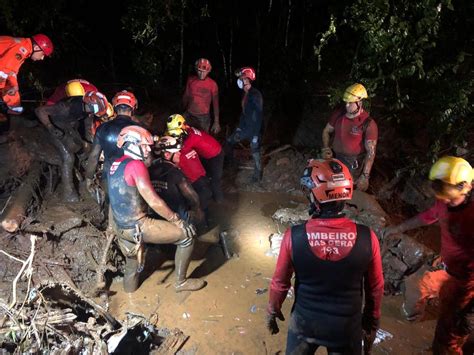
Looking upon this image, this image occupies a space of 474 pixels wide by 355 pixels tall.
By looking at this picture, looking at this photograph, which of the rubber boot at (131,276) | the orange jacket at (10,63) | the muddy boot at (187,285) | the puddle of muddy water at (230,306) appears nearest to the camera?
the puddle of muddy water at (230,306)

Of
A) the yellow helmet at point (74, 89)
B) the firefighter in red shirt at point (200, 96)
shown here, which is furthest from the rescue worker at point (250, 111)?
the yellow helmet at point (74, 89)

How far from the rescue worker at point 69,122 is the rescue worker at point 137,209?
5.60 feet

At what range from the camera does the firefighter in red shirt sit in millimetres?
7826

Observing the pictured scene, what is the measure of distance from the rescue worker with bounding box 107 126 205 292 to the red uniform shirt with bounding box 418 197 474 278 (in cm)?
277

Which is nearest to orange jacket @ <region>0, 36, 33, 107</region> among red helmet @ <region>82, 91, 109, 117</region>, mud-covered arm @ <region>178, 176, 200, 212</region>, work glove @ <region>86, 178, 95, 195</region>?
red helmet @ <region>82, 91, 109, 117</region>

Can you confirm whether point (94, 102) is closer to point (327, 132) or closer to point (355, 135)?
point (327, 132)

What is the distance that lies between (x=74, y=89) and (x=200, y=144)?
2.22 meters

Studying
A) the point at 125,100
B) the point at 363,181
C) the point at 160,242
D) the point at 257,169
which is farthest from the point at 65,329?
the point at 257,169

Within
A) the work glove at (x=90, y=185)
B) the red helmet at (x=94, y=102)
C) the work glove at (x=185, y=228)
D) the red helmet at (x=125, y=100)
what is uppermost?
the red helmet at (x=125, y=100)

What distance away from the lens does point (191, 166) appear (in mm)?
5969

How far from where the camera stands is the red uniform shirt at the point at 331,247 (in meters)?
2.61

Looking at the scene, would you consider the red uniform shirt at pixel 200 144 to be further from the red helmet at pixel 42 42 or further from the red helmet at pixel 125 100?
the red helmet at pixel 42 42

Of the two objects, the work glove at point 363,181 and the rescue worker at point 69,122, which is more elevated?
the rescue worker at point 69,122

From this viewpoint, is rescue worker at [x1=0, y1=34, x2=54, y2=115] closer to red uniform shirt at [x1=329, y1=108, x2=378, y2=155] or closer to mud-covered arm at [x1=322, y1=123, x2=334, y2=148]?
mud-covered arm at [x1=322, y1=123, x2=334, y2=148]
